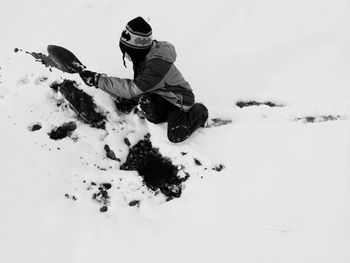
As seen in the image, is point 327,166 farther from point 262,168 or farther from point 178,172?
point 178,172

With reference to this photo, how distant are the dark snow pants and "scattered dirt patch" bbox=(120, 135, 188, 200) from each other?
21cm

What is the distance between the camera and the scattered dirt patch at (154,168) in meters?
2.85

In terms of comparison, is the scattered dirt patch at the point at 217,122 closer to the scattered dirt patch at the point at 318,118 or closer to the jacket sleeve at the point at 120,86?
the scattered dirt patch at the point at 318,118

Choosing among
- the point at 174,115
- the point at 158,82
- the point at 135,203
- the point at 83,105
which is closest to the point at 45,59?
the point at 83,105

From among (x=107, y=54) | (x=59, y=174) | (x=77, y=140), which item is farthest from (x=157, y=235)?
(x=107, y=54)

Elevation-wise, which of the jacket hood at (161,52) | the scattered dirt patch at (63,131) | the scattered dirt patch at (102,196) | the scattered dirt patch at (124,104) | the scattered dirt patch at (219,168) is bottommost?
the scattered dirt patch at (219,168)

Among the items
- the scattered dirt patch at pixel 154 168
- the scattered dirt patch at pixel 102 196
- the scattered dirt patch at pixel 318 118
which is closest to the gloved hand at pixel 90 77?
the scattered dirt patch at pixel 154 168

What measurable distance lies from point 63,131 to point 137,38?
1.09 m

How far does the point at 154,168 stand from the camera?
3.01 metres

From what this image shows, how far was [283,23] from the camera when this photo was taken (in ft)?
12.9

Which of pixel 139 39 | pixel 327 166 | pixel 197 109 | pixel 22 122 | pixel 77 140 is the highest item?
pixel 139 39

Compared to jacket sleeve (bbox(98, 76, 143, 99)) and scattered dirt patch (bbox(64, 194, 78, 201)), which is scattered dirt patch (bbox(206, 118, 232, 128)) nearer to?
jacket sleeve (bbox(98, 76, 143, 99))

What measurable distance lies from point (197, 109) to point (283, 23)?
1.66m

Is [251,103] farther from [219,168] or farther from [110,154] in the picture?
[110,154]
